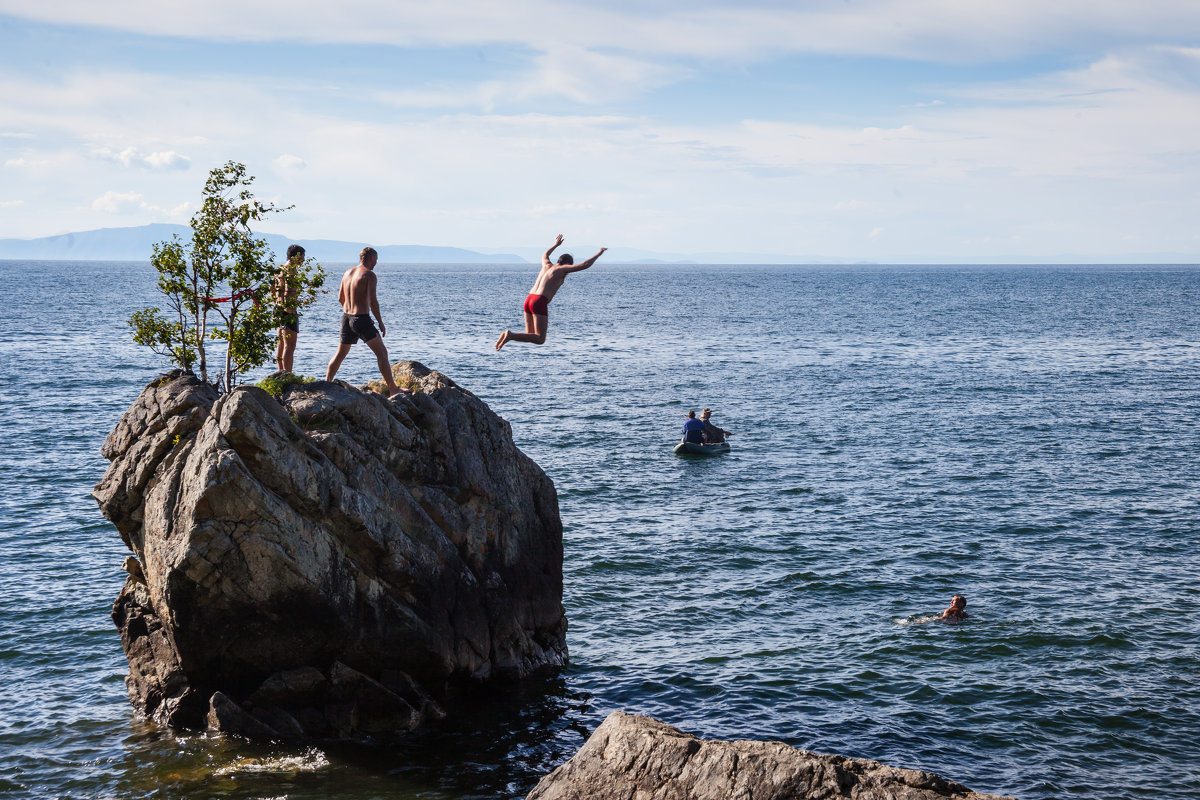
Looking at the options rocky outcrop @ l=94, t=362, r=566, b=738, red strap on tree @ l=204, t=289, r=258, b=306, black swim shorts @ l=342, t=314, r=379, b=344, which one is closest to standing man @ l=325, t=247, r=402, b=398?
black swim shorts @ l=342, t=314, r=379, b=344

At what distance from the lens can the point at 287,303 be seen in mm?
22000

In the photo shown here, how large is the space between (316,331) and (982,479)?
79.0 meters

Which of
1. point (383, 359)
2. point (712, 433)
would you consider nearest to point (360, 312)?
point (383, 359)

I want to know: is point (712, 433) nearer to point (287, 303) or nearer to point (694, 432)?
point (694, 432)

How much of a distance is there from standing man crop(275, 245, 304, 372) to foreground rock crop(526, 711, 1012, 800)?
12.0 metres

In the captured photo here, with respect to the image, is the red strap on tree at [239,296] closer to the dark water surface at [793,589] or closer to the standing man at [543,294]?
the standing man at [543,294]

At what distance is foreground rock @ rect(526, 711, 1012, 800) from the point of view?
12.2m

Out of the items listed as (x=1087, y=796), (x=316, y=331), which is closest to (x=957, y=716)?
(x=1087, y=796)

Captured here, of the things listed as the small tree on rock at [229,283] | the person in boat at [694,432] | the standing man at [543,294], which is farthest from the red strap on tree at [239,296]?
the person in boat at [694,432]

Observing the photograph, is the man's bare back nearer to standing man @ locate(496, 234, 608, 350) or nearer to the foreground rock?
standing man @ locate(496, 234, 608, 350)

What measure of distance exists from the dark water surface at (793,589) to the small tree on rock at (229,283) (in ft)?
26.6

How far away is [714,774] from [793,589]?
17899mm

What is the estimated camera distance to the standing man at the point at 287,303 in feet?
71.4

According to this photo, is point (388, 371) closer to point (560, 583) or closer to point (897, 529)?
point (560, 583)
